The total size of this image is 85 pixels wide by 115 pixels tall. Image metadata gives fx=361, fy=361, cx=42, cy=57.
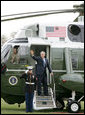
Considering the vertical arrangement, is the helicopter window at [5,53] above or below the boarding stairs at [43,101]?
above

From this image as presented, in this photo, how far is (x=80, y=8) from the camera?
1234cm

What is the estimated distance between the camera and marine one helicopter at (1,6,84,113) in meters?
13.0

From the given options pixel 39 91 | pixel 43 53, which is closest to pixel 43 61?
pixel 43 53

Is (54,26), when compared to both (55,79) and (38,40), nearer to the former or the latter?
(38,40)

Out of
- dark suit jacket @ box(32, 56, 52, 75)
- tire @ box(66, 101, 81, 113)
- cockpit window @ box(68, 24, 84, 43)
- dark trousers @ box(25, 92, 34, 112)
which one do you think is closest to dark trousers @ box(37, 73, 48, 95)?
dark suit jacket @ box(32, 56, 52, 75)

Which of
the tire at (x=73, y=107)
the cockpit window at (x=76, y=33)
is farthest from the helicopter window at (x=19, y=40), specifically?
the tire at (x=73, y=107)

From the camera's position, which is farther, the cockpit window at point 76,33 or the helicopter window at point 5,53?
the cockpit window at point 76,33

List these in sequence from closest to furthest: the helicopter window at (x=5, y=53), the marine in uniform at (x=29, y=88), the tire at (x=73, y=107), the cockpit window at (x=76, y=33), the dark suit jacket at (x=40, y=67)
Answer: the marine in uniform at (x=29, y=88) → the dark suit jacket at (x=40, y=67) → the tire at (x=73, y=107) → the helicopter window at (x=5, y=53) → the cockpit window at (x=76, y=33)

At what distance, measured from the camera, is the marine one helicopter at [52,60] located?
1302 cm

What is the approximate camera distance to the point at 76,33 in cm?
1389

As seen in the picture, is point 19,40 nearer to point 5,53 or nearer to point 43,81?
point 5,53

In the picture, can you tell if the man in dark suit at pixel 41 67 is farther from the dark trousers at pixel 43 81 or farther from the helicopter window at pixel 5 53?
the helicopter window at pixel 5 53

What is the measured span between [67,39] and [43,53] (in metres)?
1.39

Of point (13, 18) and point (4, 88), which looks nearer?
point (13, 18)
